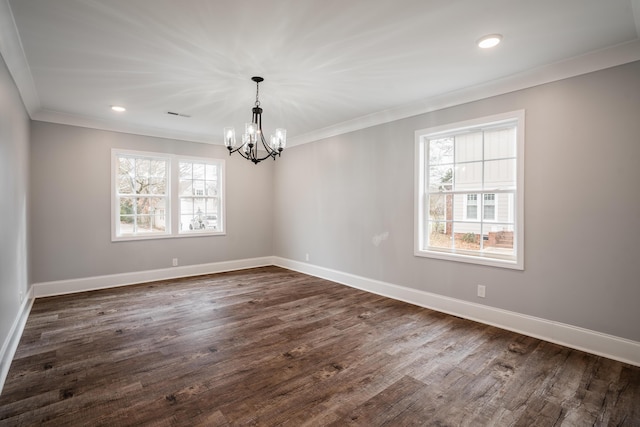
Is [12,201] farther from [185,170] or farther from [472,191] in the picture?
[472,191]

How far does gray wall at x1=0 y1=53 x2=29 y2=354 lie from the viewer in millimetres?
2639

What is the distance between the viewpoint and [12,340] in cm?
288

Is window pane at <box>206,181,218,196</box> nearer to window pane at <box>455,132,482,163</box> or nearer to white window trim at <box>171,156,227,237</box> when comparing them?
white window trim at <box>171,156,227,237</box>

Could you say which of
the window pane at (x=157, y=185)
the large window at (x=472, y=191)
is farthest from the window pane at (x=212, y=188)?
the large window at (x=472, y=191)

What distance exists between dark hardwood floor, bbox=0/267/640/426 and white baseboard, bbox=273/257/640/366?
0.36 feet

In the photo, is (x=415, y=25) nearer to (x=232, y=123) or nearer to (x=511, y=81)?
(x=511, y=81)

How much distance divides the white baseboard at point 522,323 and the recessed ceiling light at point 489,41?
2588 mm

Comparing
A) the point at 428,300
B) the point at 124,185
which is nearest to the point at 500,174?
the point at 428,300

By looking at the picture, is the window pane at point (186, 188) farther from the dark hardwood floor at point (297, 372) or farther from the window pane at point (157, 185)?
the dark hardwood floor at point (297, 372)

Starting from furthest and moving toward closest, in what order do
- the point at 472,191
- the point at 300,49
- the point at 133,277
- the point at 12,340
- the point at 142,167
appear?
1. the point at 142,167
2. the point at 133,277
3. the point at 472,191
4. the point at 12,340
5. the point at 300,49

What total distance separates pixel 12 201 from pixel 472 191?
4.82 metres

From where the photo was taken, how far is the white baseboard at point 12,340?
2428 millimetres

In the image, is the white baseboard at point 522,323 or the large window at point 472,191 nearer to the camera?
the white baseboard at point 522,323

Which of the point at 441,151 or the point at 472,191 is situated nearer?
the point at 472,191
